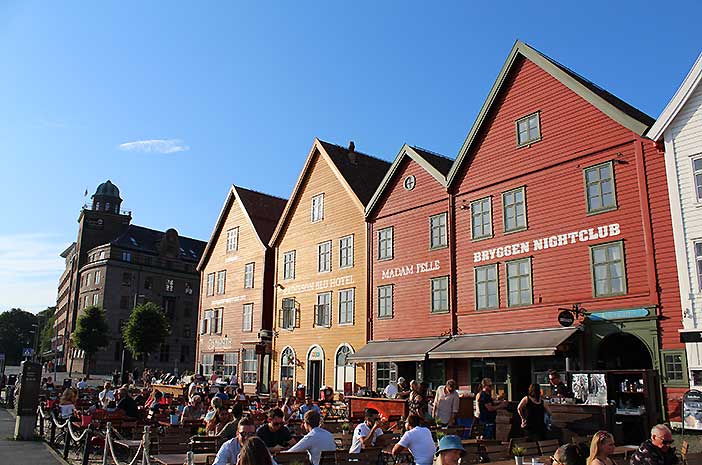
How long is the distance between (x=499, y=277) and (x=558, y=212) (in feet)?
10.7

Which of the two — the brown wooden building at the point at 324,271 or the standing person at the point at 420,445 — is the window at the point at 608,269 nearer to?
the brown wooden building at the point at 324,271

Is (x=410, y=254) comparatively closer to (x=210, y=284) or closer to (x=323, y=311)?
(x=323, y=311)

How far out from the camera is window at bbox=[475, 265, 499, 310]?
23172 millimetres

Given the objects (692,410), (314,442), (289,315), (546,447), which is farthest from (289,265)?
(314,442)

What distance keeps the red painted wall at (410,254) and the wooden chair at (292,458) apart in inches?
634

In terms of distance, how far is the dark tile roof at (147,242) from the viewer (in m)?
81.5

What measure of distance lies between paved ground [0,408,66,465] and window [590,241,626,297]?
52.1 feet

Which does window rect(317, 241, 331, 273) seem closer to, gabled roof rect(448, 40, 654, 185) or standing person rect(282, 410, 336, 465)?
gabled roof rect(448, 40, 654, 185)

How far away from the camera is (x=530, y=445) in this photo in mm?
11430

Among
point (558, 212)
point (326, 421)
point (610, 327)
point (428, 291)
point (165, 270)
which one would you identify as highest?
point (165, 270)

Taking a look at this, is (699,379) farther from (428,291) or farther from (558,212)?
(428,291)

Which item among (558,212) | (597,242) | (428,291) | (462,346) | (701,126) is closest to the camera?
(701,126)

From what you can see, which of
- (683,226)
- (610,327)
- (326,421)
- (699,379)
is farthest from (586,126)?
(326,421)

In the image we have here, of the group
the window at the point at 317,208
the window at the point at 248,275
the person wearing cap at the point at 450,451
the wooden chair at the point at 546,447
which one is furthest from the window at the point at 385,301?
the person wearing cap at the point at 450,451
